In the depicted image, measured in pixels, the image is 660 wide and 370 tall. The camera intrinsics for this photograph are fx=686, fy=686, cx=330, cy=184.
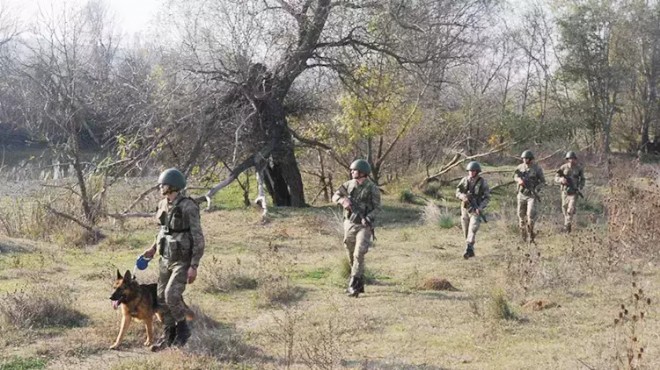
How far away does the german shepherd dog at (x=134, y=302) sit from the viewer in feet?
20.5

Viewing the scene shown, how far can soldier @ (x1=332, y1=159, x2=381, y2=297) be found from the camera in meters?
8.88

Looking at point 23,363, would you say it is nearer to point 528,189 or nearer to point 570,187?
point 528,189

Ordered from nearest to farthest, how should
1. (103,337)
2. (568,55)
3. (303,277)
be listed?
1. (103,337)
2. (303,277)
3. (568,55)

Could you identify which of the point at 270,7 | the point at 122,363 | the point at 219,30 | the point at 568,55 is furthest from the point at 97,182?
the point at 568,55

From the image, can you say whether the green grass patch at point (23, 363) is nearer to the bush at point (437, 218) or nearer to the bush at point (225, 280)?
the bush at point (225, 280)

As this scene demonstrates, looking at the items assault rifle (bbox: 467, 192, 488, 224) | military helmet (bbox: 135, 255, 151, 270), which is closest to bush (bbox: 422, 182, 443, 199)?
assault rifle (bbox: 467, 192, 488, 224)

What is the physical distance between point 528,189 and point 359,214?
5.26m

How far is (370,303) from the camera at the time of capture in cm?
855

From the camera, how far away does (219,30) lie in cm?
1543

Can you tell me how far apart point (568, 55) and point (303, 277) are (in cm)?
2924

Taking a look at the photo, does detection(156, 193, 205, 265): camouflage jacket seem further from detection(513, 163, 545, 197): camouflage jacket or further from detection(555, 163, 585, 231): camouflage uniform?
detection(555, 163, 585, 231): camouflage uniform

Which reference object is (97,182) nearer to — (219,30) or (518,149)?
(219,30)

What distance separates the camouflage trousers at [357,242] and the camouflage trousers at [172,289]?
119 inches

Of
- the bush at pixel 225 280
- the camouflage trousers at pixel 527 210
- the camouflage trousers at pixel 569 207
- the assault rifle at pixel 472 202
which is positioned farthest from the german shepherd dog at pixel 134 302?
the camouflage trousers at pixel 569 207
